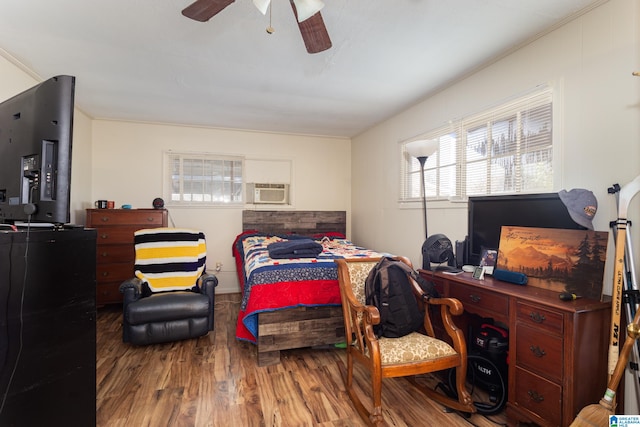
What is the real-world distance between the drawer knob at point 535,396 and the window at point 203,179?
4.17 m

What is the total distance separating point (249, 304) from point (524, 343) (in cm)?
186

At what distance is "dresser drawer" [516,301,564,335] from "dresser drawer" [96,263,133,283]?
4.10m

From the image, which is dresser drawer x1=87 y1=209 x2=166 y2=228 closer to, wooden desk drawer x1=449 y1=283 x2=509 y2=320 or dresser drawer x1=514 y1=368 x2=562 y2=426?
wooden desk drawer x1=449 y1=283 x2=509 y2=320

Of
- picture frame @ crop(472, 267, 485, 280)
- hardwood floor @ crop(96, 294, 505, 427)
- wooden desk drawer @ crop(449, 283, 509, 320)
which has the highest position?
picture frame @ crop(472, 267, 485, 280)

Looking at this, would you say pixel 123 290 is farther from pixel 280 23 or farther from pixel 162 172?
pixel 280 23

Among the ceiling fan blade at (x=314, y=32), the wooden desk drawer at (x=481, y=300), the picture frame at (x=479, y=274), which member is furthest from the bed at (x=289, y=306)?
the ceiling fan blade at (x=314, y=32)

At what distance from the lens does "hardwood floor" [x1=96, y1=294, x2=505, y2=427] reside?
1830 millimetres

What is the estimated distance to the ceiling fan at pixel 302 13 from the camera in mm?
1580

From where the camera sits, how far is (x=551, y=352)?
1565 mm

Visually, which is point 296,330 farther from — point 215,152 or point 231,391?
point 215,152

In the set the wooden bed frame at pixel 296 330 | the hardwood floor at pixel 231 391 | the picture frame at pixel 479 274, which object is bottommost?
the hardwood floor at pixel 231 391

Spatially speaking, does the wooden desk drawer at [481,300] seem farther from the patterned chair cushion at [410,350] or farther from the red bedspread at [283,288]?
the red bedspread at [283,288]

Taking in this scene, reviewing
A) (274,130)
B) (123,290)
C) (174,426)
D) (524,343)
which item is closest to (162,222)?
(123,290)

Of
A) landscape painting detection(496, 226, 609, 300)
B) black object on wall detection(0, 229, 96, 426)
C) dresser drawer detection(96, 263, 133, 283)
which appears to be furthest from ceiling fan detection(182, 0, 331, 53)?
dresser drawer detection(96, 263, 133, 283)
